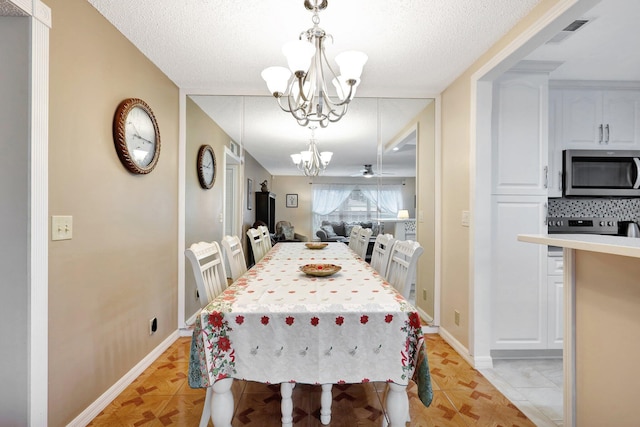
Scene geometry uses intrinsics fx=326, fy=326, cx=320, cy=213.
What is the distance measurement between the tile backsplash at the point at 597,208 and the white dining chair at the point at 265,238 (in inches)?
105

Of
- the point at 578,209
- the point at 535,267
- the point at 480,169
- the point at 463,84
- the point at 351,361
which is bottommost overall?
the point at 351,361

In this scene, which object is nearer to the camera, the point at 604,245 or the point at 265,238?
the point at 604,245

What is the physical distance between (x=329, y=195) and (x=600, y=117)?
2430mm

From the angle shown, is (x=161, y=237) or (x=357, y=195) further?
(x=357, y=195)

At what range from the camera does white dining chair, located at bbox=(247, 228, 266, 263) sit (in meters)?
2.84

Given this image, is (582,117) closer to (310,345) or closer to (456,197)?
(456,197)

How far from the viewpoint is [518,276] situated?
2.44 metres

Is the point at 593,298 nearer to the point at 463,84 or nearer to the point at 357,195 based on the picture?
the point at 463,84

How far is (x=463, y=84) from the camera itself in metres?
2.60

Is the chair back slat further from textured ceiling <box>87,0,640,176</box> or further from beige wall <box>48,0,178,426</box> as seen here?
textured ceiling <box>87,0,640,176</box>

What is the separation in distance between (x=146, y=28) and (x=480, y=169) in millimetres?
2414

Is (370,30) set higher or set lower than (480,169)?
higher

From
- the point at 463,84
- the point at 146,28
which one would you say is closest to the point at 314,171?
the point at 463,84

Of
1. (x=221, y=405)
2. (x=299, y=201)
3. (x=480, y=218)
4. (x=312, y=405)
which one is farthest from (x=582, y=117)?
(x=221, y=405)
